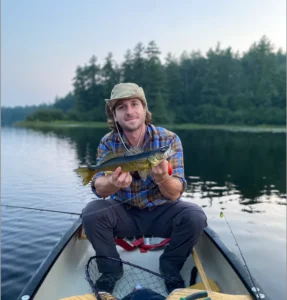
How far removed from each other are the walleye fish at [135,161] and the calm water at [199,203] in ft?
9.33

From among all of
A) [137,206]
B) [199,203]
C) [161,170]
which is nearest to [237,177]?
[199,203]

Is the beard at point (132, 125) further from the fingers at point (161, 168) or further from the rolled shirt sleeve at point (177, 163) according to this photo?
the fingers at point (161, 168)

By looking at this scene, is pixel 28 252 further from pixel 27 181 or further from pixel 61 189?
pixel 27 181

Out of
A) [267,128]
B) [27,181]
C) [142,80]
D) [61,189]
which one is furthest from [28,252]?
[142,80]

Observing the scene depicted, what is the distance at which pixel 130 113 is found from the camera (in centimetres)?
378

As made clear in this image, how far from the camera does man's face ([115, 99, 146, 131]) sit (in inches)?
149

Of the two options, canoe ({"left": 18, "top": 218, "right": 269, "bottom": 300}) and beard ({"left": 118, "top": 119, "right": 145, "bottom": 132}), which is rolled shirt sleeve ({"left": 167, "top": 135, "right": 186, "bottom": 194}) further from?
canoe ({"left": 18, "top": 218, "right": 269, "bottom": 300})

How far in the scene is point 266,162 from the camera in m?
20.0

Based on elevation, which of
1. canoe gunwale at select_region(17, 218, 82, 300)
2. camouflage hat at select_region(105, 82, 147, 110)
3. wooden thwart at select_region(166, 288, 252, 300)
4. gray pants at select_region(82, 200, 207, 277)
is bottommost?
wooden thwart at select_region(166, 288, 252, 300)

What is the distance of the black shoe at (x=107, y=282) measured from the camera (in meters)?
3.67

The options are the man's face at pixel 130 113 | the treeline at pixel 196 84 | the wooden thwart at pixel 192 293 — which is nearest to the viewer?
the wooden thwart at pixel 192 293

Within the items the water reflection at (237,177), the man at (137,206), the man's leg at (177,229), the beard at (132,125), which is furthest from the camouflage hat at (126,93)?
the water reflection at (237,177)

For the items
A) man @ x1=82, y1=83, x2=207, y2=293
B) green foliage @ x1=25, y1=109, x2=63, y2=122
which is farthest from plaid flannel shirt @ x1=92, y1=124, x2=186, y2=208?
green foliage @ x1=25, y1=109, x2=63, y2=122

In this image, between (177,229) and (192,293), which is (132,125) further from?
(192,293)
